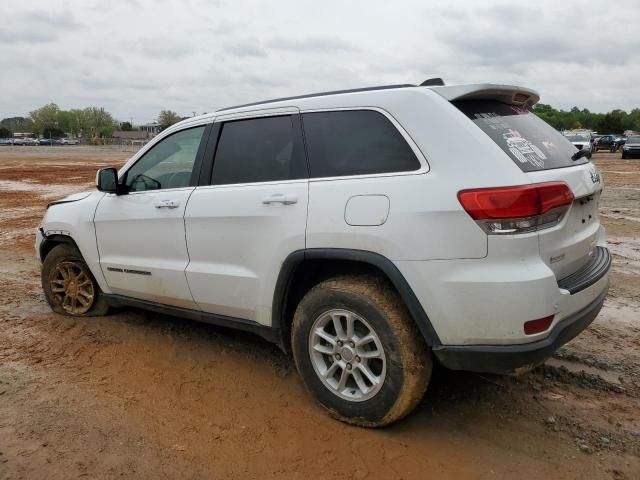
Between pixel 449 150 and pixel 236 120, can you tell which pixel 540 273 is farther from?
pixel 236 120

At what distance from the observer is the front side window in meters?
4.11

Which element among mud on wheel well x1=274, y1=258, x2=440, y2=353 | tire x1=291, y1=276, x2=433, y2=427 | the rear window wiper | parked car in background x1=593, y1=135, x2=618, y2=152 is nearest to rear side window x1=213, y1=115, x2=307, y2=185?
mud on wheel well x1=274, y1=258, x2=440, y2=353

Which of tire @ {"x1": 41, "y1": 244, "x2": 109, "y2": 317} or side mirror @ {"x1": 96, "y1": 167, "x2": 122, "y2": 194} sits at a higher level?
side mirror @ {"x1": 96, "y1": 167, "x2": 122, "y2": 194}

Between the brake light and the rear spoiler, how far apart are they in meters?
1.25

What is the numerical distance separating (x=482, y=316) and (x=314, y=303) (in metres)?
0.99

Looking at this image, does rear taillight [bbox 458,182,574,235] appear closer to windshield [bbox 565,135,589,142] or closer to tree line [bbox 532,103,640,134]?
windshield [bbox 565,135,589,142]

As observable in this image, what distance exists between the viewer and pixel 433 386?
3.72m

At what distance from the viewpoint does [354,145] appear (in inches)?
127

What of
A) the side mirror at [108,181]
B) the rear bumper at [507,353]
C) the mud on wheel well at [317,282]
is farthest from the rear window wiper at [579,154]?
the side mirror at [108,181]

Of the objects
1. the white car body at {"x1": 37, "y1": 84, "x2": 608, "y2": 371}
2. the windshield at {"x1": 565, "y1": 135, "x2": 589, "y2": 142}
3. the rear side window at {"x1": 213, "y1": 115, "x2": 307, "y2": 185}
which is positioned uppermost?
the windshield at {"x1": 565, "y1": 135, "x2": 589, "y2": 142}

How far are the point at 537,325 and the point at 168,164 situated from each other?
2.93 meters

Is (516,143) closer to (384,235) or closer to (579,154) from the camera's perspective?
(579,154)

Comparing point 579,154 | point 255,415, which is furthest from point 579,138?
point 255,415

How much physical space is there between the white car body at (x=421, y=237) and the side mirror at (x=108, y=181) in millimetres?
659
